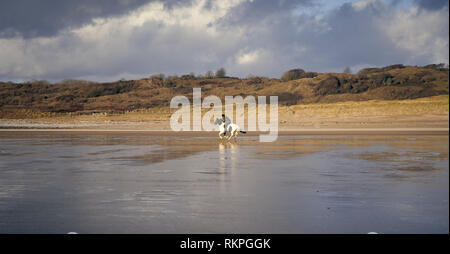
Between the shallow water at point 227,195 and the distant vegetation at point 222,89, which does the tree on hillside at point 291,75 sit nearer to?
the distant vegetation at point 222,89

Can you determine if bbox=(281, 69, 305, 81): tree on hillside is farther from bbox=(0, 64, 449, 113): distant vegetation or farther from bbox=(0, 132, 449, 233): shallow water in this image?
bbox=(0, 132, 449, 233): shallow water

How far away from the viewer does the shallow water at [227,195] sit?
6.48 metres

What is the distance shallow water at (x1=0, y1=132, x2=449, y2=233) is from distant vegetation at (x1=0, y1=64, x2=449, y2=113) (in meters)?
56.1

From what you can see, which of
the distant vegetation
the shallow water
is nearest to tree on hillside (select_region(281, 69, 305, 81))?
the distant vegetation

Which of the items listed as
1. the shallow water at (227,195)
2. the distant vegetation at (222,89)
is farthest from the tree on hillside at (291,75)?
the shallow water at (227,195)

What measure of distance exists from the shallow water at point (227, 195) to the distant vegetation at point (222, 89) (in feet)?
184

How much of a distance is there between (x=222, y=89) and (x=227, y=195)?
7645 centimetres

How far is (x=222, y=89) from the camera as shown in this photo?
84.6m

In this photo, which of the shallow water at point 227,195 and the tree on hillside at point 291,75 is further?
the tree on hillside at point 291,75

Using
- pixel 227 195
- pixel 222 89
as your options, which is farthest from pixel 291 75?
pixel 227 195

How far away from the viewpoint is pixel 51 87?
97.6m
